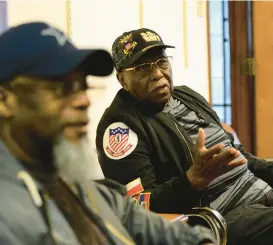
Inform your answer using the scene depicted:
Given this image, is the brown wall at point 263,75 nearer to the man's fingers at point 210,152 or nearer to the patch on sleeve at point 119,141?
the patch on sleeve at point 119,141

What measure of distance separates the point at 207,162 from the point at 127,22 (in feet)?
3.90

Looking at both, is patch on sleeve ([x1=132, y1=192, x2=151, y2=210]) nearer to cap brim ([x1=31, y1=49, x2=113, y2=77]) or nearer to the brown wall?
cap brim ([x1=31, y1=49, x2=113, y2=77])

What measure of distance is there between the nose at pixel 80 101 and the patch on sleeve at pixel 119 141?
823 millimetres

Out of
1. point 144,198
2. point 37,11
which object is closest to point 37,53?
point 144,198

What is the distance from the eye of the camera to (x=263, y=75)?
10.8ft

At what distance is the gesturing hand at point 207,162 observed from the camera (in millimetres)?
1512

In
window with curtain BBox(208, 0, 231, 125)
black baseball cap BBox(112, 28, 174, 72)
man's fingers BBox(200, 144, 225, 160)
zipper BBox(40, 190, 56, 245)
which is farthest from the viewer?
window with curtain BBox(208, 0, 231, 125)

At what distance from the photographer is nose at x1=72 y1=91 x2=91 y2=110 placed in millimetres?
933

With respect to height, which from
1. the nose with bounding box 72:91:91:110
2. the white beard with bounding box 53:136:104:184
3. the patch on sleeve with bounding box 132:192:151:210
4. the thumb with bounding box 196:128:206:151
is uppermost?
the nose with bounding box 72:91:91:110

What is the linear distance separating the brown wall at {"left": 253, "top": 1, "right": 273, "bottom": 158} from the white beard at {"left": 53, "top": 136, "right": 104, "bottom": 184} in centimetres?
250

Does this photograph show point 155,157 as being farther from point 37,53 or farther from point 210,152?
point 37,53

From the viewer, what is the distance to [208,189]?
1874 millimetres

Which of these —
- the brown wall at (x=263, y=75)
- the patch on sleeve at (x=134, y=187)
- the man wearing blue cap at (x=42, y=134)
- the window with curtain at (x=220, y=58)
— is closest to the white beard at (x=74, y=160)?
the man wearing blue cap at (x=42, y=134)

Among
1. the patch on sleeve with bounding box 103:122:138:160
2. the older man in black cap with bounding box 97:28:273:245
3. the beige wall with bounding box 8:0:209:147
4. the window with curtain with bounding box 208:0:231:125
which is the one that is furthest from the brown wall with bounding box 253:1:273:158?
the patch on sleeve with bounding box 103:122:138:160
